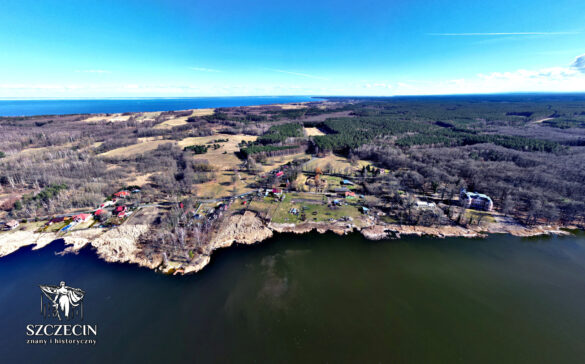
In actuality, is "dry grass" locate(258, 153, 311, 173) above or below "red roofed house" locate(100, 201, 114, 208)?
above

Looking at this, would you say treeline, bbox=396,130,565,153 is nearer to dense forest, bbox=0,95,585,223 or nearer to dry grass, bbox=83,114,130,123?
dense forest, bbox=0,95,585,223

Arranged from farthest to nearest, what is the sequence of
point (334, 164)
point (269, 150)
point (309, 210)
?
point (269, 150)
point (334, 164)
point (309, 210)

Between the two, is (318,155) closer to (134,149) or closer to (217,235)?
(217,235)

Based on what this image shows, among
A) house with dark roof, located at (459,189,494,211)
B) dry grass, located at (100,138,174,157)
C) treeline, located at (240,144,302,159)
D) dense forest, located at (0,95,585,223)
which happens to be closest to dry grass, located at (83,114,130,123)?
dense forest, located at (0,95,585,223)

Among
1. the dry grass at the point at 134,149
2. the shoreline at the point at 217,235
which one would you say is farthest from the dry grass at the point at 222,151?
the shoreline at the point at 217,235

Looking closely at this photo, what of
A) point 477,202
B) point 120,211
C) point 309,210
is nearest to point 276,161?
point 309,210

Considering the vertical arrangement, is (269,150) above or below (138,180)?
above
